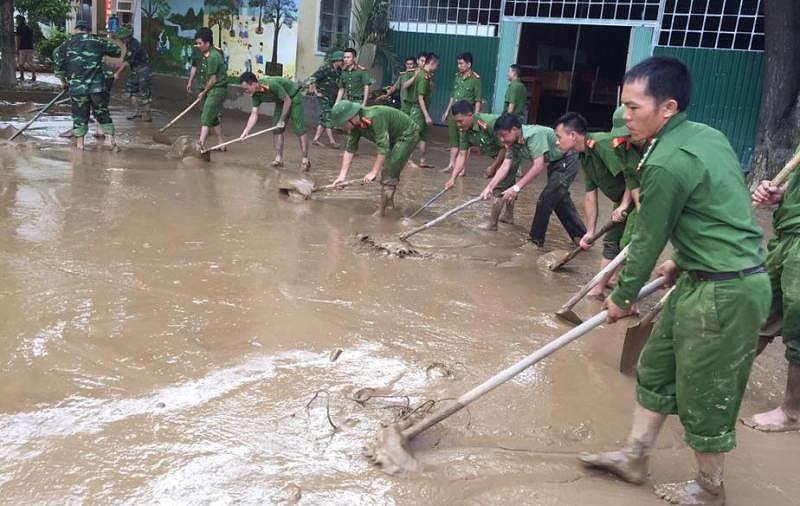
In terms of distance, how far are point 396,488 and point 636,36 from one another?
31.5 ft

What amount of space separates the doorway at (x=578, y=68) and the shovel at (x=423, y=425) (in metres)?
11.6

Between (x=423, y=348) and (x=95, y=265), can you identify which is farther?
(x=95, y=265)

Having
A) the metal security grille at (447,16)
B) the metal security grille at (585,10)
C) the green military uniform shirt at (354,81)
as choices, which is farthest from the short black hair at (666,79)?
the metal security grille at (447,16)

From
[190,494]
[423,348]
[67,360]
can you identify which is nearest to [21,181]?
[67,360]

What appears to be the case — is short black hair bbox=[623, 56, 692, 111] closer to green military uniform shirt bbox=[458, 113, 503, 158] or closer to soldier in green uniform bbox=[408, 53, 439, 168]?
green military uniform shirt bbox=[458, 113, 503, 158]

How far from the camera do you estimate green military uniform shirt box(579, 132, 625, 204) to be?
474 centimetres

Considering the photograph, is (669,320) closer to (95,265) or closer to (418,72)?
(95,265)

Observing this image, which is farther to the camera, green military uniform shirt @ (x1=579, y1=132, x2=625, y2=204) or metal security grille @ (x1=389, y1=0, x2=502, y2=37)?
metal security grille @ (x1=389, y1=0, x2=502, y2=37)

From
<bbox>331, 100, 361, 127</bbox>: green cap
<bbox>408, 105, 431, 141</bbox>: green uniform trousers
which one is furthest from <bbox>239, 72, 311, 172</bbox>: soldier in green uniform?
<bbox>331, 100, 361, 127</bbox>: green cap

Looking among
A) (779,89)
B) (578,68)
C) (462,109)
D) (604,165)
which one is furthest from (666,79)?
(578,68)

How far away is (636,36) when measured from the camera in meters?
10.5

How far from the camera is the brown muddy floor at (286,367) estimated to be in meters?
2.61

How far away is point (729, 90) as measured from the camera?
10031 millimetres

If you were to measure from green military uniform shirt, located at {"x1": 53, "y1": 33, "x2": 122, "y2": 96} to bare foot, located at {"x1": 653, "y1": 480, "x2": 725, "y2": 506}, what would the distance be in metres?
8.63
